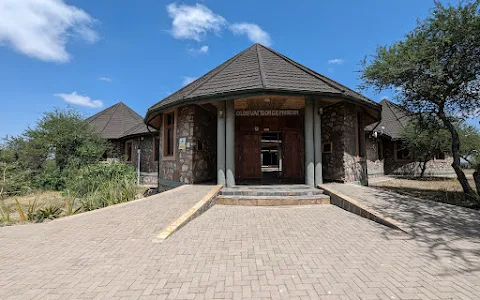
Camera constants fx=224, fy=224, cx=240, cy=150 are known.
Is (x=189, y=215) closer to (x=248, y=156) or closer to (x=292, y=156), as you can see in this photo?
(x=248, y=156)

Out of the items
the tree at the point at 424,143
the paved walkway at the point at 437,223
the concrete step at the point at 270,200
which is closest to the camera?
the paved walkway at the point at 437,223

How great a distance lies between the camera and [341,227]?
4609 mm

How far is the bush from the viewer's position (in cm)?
697

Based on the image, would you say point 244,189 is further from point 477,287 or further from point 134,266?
point 477,287

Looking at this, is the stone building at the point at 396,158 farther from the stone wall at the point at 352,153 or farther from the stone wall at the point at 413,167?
the stone wall at the point at 352,153

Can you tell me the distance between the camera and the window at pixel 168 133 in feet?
34.3

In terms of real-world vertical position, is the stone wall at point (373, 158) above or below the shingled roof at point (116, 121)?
below

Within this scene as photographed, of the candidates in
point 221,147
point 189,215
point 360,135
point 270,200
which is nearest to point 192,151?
point 221,147

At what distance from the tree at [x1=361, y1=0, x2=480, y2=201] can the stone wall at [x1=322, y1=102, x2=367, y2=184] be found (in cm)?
183

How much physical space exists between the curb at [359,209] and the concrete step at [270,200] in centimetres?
29

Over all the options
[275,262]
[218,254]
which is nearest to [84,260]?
[218,254]

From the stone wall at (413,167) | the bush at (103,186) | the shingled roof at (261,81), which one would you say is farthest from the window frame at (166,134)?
A: the stone wall at (413,167)

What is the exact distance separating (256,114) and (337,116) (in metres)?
3.38

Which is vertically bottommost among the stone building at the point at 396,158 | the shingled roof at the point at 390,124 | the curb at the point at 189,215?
the curb at the point at 189,215
